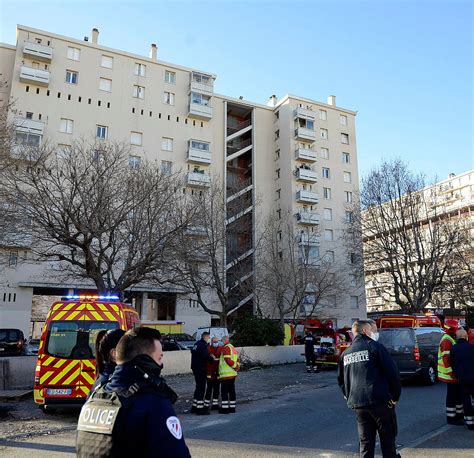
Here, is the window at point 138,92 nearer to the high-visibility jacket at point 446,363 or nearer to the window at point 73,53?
the window at point 73,53

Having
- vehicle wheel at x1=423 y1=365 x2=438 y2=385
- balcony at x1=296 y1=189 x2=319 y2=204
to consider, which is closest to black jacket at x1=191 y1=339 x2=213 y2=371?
vehicle wheel at x1=423 y1=365 x2=438 y2=385

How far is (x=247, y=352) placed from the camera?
1981cm

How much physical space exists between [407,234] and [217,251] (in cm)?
1320

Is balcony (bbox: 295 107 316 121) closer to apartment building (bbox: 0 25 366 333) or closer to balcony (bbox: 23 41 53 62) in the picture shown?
apartment building (bbox: 0 25 366 333)

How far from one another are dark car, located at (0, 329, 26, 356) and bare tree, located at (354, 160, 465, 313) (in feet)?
73.1

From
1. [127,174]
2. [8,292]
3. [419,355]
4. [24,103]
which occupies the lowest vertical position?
[419,355]

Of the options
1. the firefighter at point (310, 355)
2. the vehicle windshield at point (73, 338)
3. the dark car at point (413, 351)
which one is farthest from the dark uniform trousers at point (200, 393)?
the firefighter at point (310, 355)

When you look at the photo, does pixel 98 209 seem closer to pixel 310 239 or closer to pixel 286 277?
pixel 286 277

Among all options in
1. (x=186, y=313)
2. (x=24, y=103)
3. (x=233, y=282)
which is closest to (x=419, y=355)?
(x=233, y=282)

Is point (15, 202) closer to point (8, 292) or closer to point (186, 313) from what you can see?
point (8, 292)

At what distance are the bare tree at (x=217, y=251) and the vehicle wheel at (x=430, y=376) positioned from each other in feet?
40.3

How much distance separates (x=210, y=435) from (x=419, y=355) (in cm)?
852

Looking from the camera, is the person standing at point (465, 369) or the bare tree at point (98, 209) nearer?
the person standing at point (465, 369)

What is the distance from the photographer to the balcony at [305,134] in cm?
4831
